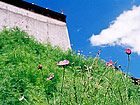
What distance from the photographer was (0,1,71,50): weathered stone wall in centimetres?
649

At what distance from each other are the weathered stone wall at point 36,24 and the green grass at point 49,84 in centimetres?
142

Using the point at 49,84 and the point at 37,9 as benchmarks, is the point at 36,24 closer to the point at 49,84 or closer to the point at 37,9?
the point at 37,9

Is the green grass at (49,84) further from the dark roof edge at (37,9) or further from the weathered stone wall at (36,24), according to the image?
the dark roof edge at (37,9)

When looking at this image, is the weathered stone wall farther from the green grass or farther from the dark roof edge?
the green grass

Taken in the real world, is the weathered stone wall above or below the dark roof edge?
below

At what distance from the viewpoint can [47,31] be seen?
7.54 metres

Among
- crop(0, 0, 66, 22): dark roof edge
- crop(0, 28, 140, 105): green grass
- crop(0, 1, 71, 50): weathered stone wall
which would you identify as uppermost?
crop(0, 0, 66, 22): dark roof edge

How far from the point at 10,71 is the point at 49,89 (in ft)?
2.41

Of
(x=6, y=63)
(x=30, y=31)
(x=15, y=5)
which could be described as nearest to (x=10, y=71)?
(x=6, y=63)

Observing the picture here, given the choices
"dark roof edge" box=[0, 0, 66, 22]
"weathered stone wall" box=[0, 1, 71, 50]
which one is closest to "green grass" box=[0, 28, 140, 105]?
"weathered stone wall" box=[0, 1, 71, 50]

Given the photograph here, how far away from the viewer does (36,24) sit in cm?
731

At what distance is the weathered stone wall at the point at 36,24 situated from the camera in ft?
21.3

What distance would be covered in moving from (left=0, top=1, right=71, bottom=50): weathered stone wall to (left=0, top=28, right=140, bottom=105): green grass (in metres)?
1.42

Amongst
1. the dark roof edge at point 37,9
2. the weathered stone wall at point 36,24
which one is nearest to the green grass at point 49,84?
the weathered stone wall at point 36,24
